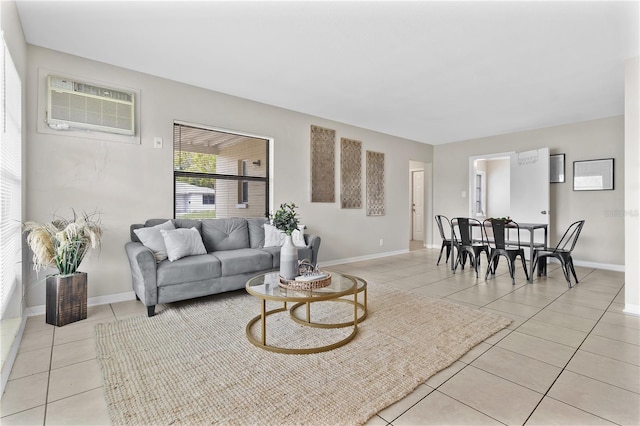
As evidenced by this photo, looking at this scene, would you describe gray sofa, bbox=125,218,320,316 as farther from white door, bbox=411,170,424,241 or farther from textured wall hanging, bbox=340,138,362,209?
white door, bbox=411,170,424,241

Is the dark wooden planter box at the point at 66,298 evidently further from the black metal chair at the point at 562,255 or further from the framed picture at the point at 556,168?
the framed picture at the point at 556,168

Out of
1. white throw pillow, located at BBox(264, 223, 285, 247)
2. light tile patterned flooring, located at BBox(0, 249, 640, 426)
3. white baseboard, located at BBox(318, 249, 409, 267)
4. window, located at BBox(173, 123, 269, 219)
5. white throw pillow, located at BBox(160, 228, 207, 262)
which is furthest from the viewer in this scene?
white baseboard, located at BBox(318, 249, 409, 267)

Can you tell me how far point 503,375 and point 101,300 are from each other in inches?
150

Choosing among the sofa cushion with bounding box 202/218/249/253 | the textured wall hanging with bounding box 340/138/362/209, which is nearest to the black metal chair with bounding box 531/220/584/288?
the textured wall hanging with bounding box 340/138/362/209

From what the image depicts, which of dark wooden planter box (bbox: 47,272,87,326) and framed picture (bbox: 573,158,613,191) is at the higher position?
framed picture (bbox: 573,158,613,191)

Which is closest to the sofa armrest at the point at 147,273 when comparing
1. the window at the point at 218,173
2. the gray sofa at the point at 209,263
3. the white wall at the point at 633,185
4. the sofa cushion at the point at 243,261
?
the gray sofa at the point at 209,263

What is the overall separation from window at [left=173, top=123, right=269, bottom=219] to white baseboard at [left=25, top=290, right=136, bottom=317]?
106 centimetres

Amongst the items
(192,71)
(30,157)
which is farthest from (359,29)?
(30,157)

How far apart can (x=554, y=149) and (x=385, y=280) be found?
4402 millimetres

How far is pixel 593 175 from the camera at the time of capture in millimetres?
5480

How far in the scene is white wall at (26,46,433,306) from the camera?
3123mm

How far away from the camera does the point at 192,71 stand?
364cm

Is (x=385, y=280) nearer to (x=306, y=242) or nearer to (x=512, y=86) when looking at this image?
(x=306, y=242)

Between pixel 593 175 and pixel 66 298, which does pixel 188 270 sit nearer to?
pixel 66 298
